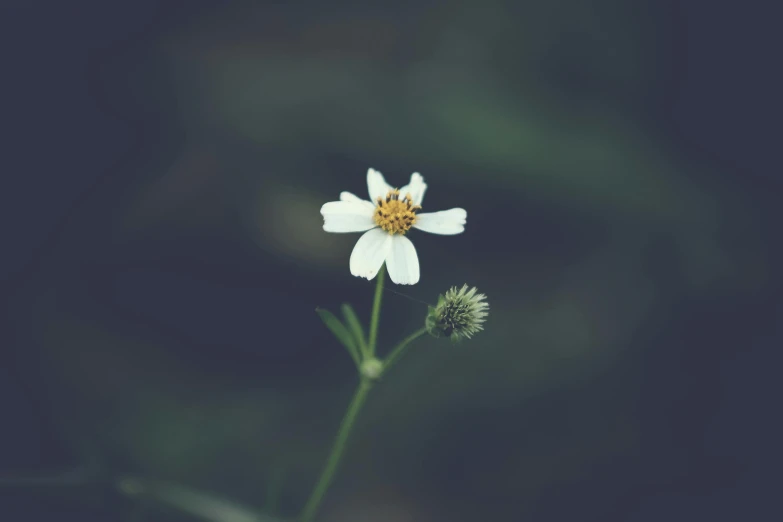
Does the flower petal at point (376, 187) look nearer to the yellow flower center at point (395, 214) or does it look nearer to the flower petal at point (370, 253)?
the yellow flower center at point (395, 214)

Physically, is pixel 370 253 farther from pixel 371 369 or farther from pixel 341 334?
pixel 371 369

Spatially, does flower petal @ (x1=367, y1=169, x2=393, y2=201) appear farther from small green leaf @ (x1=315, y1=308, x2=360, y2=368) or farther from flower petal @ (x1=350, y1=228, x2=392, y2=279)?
small green leaf @ (x1=315, y1=308, x2=360, y2=368)

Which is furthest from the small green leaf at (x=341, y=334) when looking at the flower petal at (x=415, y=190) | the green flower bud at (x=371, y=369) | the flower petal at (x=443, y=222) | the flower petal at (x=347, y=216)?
the flower petal at (x=415, y=190)

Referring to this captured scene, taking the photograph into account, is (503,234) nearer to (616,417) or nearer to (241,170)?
(616,417)

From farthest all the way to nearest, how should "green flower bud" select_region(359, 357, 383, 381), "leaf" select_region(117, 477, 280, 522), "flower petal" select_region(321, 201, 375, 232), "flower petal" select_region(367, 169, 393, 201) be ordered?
"leaf" select_region(117, 477, 280, 522)
"flower petal" select_region(367, 169, 393, 201)
"flower petal" select_region(321, 201, 375, 232)
"green flower bud" select_region(359, 357, 383, 381)

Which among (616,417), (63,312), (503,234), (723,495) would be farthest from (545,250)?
(63,312)

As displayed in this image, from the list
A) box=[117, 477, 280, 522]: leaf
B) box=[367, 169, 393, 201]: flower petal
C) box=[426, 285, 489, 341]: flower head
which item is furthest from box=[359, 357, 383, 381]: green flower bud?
box=[117, 477, 280, 522]: leaf
